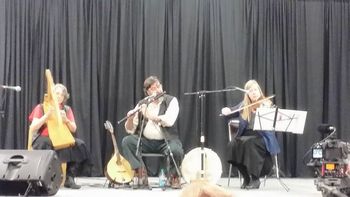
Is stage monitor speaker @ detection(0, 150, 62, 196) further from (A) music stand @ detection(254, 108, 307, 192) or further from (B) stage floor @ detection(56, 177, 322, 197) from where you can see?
(A) music stand @ detection(254, 108, 307, 192)

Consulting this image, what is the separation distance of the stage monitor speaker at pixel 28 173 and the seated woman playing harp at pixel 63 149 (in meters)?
0.82

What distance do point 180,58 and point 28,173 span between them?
3.40m

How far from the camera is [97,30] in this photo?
7859 millimetres

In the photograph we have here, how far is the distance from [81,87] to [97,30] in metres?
0.77

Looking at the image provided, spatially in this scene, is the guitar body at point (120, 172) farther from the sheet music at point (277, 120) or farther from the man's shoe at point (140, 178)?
the sheet music at point (277, 120)

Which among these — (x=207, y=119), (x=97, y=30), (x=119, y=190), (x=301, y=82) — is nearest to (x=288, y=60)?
(x=301, y=82)

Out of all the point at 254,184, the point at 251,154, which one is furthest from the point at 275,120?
the point at 254,184

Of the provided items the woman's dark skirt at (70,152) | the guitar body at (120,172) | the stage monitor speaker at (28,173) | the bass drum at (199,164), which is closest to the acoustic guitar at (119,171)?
the guitar body at (120,172)

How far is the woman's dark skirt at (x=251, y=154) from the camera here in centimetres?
632

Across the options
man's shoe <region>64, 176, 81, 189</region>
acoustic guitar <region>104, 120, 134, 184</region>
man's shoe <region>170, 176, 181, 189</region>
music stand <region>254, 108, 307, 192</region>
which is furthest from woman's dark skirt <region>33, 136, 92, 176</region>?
music stand <region>254, 108, 307, 192</region>

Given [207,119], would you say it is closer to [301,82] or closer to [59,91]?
[301,82]

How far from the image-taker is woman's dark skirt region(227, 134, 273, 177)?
632 cm

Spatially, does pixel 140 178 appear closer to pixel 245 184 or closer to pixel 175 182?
pixel 175 182

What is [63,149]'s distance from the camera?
618 cm
